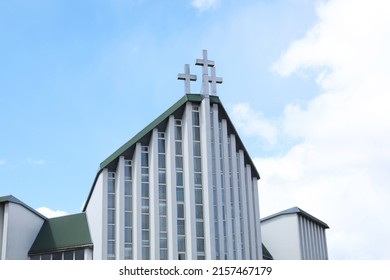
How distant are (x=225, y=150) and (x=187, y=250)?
22.1 ft

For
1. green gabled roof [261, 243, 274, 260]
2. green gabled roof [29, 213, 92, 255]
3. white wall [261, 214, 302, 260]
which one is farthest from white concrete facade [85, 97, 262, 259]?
white wall [261, 214, 302, 260]

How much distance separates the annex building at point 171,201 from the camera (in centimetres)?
3938

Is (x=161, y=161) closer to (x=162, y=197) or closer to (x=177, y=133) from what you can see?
(x=177, y=133)

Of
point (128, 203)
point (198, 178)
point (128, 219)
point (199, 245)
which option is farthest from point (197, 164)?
point (128, 219)

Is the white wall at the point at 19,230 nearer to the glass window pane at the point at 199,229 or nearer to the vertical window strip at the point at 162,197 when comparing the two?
the vertical window strip at the point at 162,197

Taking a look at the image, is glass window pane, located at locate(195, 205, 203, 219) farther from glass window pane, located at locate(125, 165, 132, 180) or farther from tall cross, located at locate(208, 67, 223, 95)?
A: tall cross, located at locate(208, 67, 223, 95)

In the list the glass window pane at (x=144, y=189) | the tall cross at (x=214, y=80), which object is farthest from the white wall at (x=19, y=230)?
the tall cross at (x=214, y=80)

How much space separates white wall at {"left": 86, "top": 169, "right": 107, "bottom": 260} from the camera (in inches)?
1585

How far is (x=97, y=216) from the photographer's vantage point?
41594mm

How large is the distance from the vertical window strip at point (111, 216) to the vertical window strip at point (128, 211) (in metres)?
0.87

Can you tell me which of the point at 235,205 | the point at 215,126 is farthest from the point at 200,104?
the point at 235,205

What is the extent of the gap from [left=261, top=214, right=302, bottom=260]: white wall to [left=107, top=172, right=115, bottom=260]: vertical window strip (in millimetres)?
15626

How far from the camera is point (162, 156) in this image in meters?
41.1
